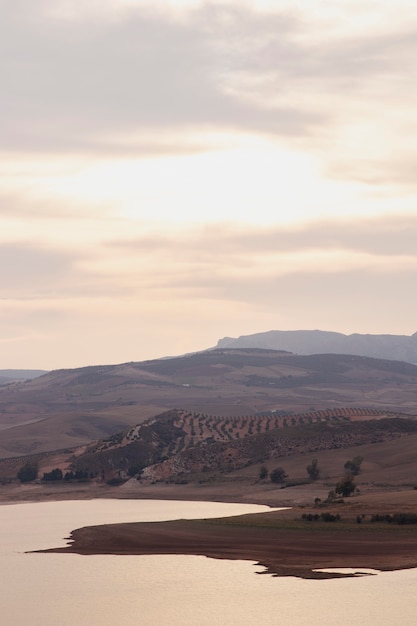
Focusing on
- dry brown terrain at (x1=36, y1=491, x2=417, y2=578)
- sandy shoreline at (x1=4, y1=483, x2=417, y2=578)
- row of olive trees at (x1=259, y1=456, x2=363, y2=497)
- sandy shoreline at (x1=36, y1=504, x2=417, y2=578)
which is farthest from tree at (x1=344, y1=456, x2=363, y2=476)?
sandy shoreline at (x1=36, y1=504, x2=417, y2=578)

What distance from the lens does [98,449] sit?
582 feet

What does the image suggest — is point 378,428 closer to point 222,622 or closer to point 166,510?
point 166,510

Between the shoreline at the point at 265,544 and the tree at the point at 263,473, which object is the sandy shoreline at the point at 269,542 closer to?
the shoreline at the point at 265,544

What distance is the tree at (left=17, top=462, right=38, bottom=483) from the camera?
160 meters

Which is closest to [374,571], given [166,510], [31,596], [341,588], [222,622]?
[341,588]

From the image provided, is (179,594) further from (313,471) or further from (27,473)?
(27,473)

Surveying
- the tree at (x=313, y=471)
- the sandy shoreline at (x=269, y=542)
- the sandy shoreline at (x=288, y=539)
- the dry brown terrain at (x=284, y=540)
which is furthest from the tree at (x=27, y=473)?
the dry brown terrain at (x=284, y=540)

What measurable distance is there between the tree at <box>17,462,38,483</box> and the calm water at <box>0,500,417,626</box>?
8111cm

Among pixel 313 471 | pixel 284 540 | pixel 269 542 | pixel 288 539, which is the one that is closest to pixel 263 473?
pixel 313 471

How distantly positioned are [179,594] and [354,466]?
8111cm

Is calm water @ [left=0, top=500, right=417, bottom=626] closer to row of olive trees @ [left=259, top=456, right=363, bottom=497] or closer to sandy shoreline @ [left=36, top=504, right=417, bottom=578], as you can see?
sandy shoreline @ [left=36, top=504, right=417, bottom=578]

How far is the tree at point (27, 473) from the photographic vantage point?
160475 millimetres

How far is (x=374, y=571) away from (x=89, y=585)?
1819 cm

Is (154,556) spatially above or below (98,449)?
below
